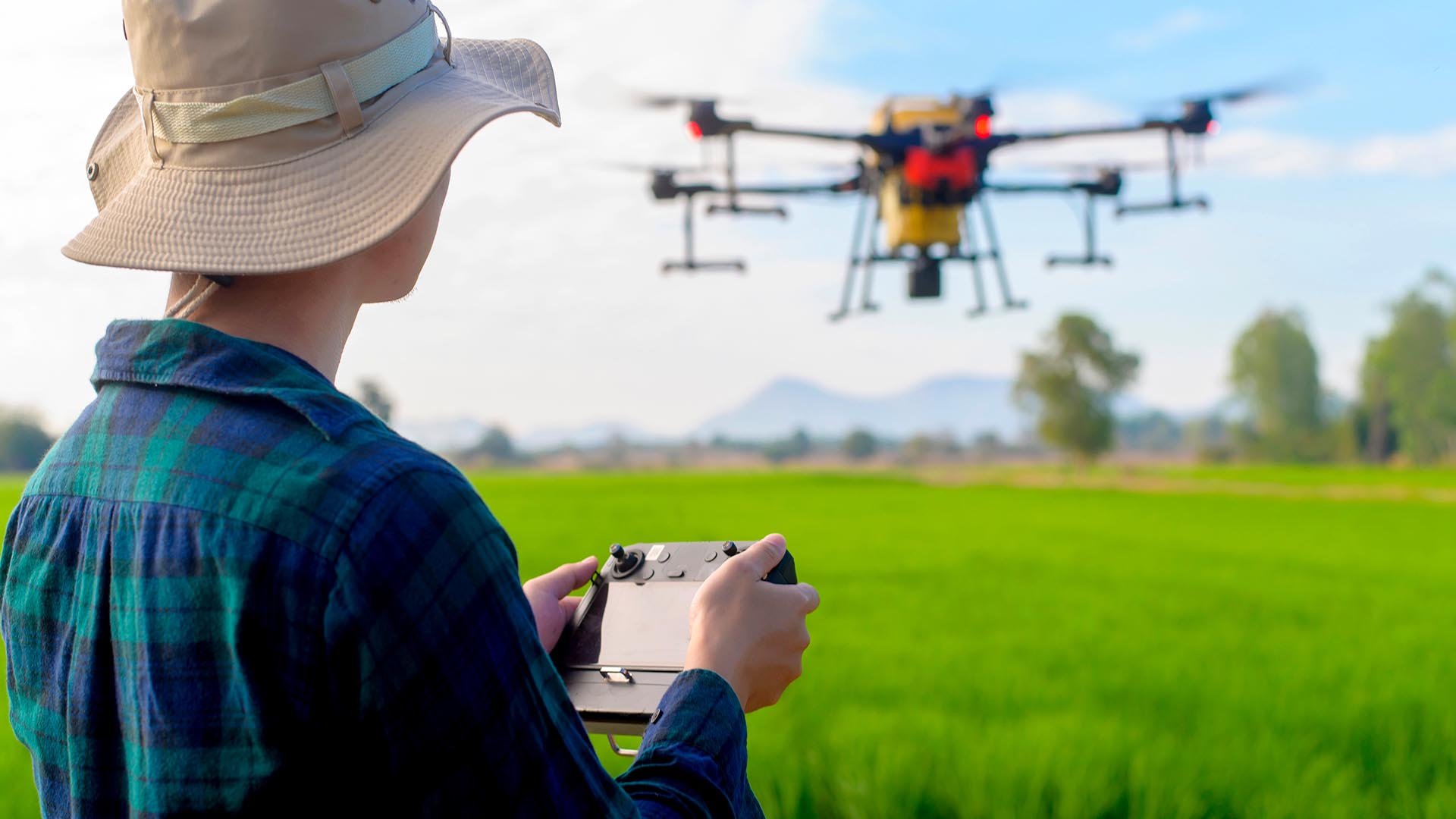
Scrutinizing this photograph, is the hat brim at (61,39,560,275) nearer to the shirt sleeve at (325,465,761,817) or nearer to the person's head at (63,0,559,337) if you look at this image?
the person's head at (63,0,559,337)

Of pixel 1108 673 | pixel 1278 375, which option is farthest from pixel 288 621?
pixel 1278 375

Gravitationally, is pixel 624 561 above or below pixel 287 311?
below

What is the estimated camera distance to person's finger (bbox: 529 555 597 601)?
1502mm

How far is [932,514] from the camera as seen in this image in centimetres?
2241

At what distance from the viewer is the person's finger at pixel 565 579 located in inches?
59.1

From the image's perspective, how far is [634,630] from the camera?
1428 millimetres

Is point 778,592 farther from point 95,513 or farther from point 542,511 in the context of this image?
point 542,511

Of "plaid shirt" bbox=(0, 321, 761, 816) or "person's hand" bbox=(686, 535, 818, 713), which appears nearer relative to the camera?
"plaid shirt" bbox=(0, 321, 761, 816)

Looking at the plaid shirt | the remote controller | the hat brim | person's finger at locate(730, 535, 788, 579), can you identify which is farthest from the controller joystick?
the hat brim

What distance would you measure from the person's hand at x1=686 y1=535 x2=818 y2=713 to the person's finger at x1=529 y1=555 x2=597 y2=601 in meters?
0.30

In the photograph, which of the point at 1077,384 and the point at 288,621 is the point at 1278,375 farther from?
the point at 288,621

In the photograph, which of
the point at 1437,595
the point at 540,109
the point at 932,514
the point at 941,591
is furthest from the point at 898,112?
the point at 540,109

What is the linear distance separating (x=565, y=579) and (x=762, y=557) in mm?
367

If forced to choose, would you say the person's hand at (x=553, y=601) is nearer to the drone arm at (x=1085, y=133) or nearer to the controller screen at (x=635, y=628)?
the controller screen at (x=635, y=628)
